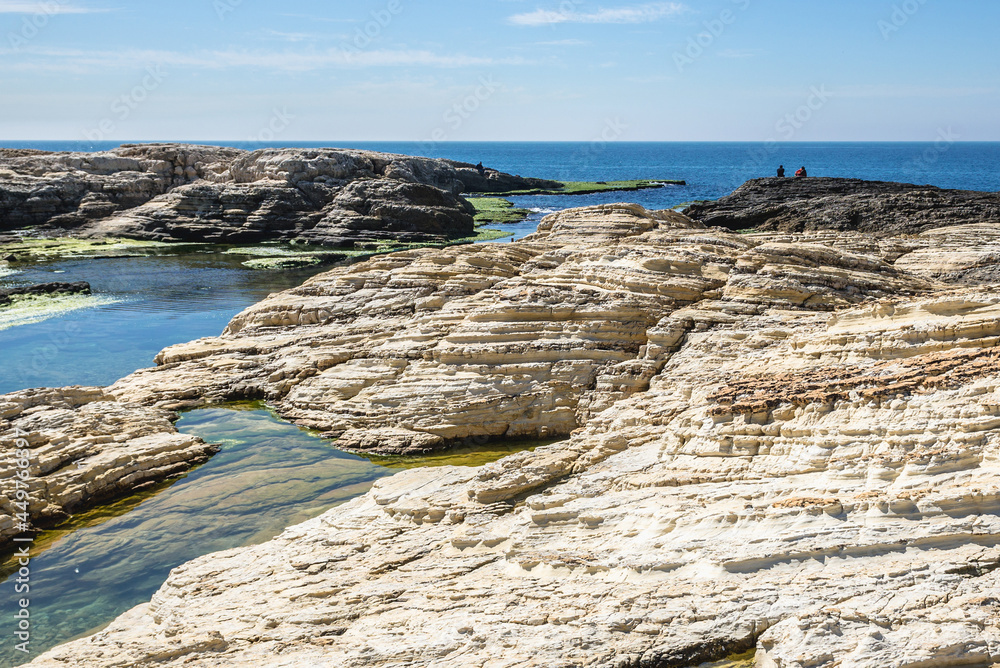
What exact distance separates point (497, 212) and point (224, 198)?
23.1 m

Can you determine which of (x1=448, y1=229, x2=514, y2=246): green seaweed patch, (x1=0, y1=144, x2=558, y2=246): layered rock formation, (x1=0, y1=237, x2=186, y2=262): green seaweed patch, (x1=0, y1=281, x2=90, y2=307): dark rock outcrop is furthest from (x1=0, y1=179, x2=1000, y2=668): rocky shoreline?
(x1=0, y1=144, x2=558, y2=246): layered rock formation

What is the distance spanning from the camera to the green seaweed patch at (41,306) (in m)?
28.8

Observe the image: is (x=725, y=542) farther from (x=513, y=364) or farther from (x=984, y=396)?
(x=513, y=364)

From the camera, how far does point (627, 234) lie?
71.5ft

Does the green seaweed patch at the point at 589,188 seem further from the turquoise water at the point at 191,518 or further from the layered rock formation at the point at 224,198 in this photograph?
the turquoise water at the point at 191,518

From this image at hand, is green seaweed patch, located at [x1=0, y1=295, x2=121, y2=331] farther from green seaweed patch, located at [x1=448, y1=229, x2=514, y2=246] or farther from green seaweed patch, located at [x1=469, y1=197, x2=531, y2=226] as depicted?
green seaweed patch, located at [x1=469, y1=197, x2=531, y2=226]

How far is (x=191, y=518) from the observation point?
43.7ft

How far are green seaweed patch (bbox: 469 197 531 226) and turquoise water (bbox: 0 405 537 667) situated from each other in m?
41.7

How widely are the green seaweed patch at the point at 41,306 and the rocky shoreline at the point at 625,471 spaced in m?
14.2

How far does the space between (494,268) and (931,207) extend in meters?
16.4

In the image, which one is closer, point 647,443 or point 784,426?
point 784,426

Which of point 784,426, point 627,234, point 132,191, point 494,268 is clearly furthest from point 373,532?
point 132,191

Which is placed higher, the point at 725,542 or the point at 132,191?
the point at 132,191

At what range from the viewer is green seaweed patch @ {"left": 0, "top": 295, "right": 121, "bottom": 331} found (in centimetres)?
2877
